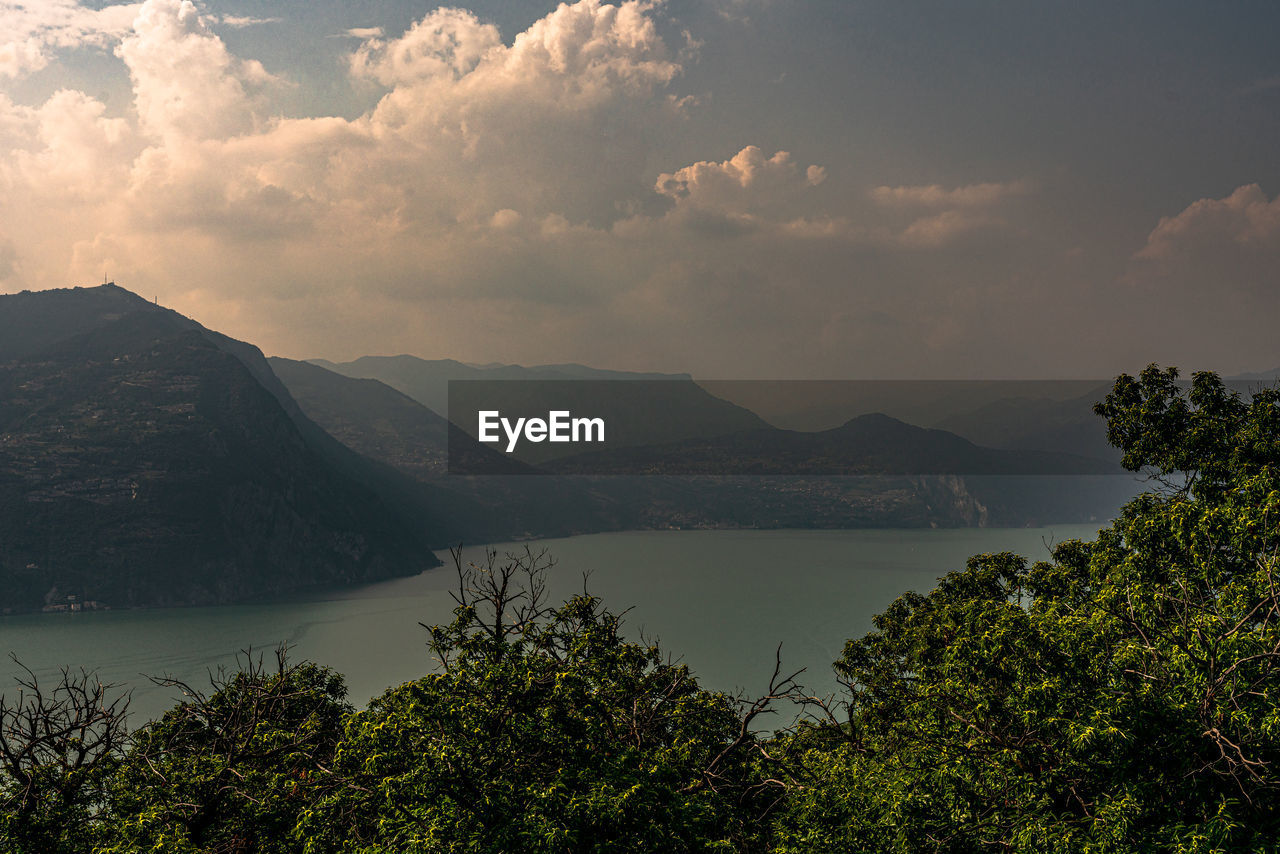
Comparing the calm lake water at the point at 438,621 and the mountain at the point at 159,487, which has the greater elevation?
the mountain at the point at 159,487

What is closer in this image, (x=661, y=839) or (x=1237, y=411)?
(x=661, y=839)

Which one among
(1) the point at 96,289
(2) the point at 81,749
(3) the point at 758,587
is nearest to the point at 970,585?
(2) the point at 81,749

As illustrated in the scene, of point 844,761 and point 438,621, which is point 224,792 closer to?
point 844,761

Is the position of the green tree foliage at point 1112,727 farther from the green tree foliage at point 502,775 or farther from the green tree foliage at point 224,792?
the green tree foliage at point 224,792

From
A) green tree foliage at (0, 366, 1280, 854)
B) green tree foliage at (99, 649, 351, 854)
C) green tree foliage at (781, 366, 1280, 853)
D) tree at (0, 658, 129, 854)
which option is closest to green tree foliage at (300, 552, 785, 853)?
green tree foliage at (0, 366, 1280, 854)

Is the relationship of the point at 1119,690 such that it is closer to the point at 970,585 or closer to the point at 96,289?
the point at 970,585

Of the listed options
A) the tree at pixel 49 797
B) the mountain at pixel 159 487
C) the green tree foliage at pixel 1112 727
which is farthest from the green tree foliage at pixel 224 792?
the mountain at pixel 159 487
